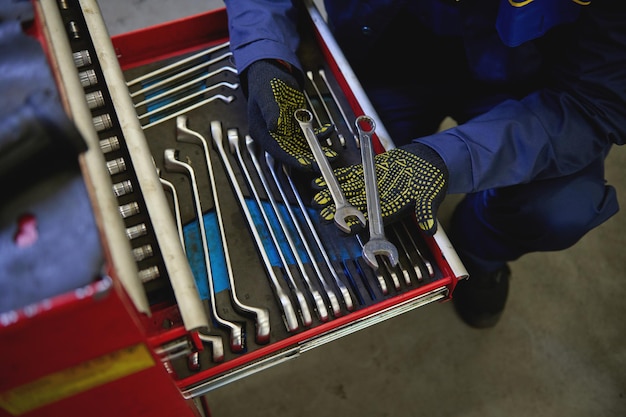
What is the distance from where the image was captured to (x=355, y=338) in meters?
1.42

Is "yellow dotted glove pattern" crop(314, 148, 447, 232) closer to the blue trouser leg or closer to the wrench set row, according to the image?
the wrench set row

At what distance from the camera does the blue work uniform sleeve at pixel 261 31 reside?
1.03 m

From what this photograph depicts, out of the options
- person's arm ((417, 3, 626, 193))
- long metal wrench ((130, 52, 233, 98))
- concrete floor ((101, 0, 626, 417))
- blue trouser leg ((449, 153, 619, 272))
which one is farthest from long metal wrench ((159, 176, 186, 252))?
blue trouser leg ((449, 153, 619, 272))

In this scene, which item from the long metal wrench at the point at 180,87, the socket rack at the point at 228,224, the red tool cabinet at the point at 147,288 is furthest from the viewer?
the long metal wrench at the point at 180,87

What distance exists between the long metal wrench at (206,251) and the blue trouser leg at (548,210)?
0.67 metres

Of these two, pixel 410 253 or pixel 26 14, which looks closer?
pixel 26 14

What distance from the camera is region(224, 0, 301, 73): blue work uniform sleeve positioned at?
3.39ft

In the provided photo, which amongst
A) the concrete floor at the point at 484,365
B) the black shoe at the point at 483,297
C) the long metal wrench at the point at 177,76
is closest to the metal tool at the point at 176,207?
the long metal wrench at the point at 177,76

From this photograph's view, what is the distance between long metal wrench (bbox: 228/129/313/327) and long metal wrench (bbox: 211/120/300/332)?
0.05ft

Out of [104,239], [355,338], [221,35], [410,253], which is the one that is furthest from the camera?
[355,338]

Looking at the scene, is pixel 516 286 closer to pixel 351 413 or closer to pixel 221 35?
pixel 351 413

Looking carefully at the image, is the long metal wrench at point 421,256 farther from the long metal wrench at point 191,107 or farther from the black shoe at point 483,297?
the black shoe at point 483,297

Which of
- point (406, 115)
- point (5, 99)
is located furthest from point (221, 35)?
point (5, 99)

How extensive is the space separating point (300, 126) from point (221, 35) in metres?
0.35
